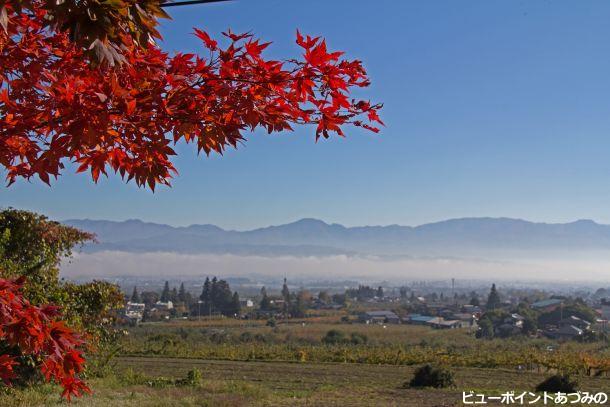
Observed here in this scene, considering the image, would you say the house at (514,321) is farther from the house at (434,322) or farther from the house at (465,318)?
the house at (434,322)

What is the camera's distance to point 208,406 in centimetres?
963

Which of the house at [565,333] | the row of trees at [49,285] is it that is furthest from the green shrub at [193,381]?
the house at [565,333]

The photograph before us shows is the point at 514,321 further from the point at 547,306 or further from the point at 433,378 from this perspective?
the point at 433,378

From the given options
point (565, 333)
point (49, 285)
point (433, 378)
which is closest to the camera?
point (49, 285)

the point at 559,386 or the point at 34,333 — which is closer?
the point at 34,333

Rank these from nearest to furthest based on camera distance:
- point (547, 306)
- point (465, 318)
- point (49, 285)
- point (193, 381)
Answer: point (49, 285) → point (193, 381) → point (465, 318) → point (547, 306)

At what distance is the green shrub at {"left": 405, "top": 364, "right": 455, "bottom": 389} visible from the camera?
14.0m

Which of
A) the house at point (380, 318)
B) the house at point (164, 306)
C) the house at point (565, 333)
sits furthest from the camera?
the house at point (164, 306)

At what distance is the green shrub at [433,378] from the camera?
14.0 m

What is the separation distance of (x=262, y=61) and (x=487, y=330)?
56560mm

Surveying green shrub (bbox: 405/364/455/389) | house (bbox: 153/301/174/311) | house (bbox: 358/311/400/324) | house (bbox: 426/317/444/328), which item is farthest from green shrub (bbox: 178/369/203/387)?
house (bbox: 153/301/174/311)

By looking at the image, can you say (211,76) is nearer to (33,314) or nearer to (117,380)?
(33,314)

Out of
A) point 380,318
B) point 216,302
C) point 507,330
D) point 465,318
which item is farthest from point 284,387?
point 216,302

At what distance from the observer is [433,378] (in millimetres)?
14156
